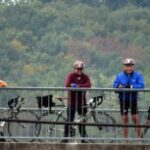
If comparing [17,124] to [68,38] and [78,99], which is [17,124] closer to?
[78,99]

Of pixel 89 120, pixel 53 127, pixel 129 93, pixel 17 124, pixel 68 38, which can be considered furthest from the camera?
pixel 68 38

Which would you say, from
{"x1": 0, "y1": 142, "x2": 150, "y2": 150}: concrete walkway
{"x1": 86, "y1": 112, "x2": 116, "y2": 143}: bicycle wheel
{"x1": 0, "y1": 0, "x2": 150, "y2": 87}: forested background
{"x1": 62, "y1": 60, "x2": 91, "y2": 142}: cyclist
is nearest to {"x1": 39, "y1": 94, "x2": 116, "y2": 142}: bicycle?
{"x1": 86, "y1": 112, "x2": 116, "y2": 143}: bicycle wheel

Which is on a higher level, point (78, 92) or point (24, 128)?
point (78, 92)

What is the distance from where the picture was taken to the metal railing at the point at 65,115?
59.4 feet

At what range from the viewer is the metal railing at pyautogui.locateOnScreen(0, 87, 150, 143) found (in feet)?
59.4

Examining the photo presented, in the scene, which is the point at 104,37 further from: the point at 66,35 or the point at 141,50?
the point at 141,50

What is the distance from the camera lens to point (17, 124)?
19.7 m

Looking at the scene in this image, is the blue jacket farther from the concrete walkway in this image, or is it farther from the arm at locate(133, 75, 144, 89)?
the concrete walkway

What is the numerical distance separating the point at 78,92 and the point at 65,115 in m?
1.24

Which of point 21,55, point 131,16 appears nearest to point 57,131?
point 21,55

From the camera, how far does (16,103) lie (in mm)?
20062

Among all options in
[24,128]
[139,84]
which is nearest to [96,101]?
[139,84]

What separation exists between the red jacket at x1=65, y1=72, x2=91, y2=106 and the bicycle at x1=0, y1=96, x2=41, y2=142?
2.91 ft

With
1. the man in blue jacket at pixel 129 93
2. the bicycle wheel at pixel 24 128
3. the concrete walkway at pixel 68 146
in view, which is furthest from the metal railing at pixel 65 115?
the concrete walkway at pixel 68 146
